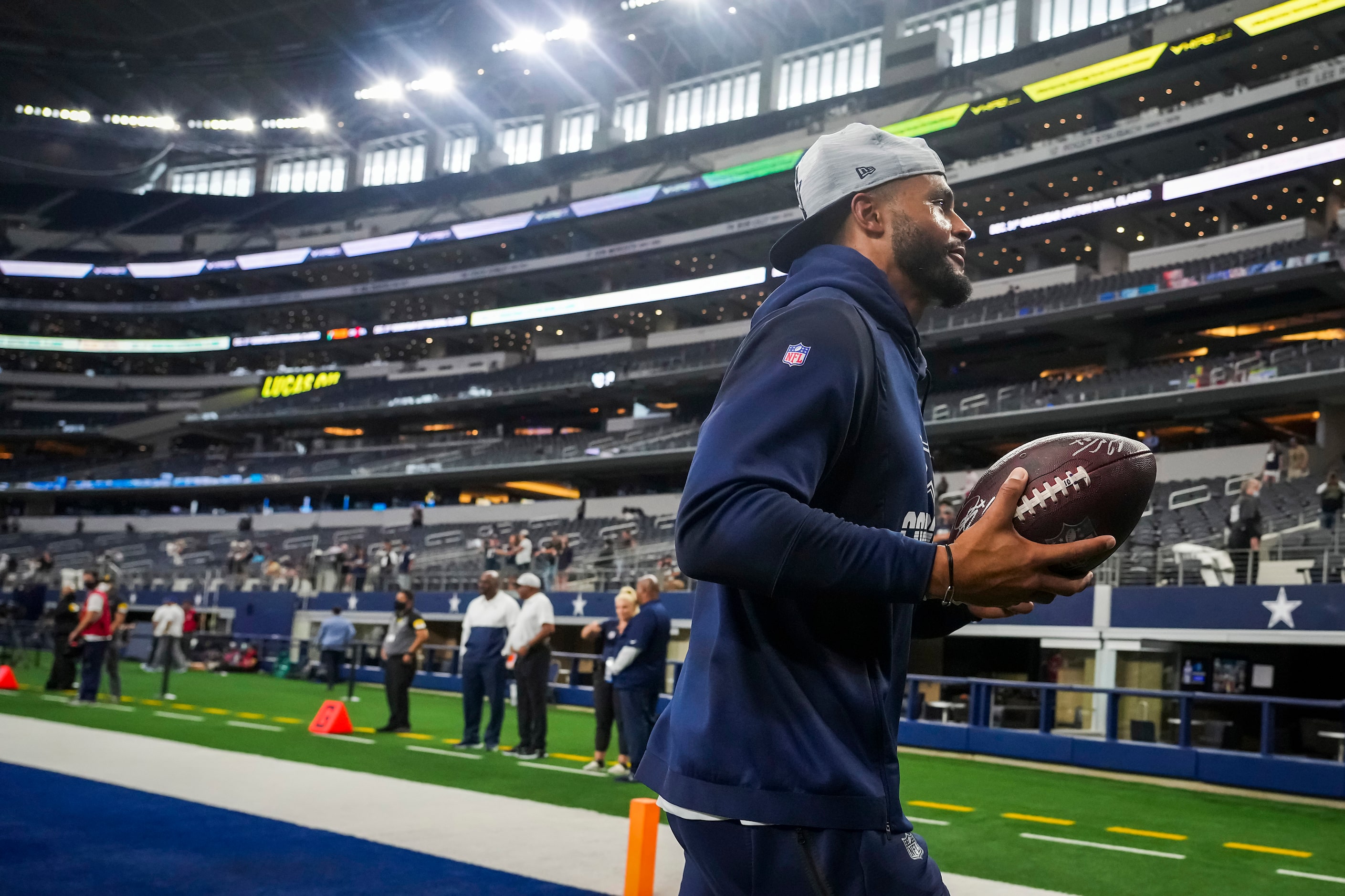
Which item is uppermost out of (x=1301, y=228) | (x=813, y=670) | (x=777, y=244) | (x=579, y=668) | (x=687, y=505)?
(x=1301, y=228)

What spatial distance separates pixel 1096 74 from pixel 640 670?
3383 centimetres

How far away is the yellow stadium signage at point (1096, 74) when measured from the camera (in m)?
36.0

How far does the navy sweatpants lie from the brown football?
0.51m

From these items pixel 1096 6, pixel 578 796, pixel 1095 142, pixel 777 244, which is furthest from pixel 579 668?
pixel 1096 6

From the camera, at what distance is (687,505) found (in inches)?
65.2

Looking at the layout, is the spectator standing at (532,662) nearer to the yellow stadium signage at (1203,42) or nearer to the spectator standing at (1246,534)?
the spectator standing at (1246,534)

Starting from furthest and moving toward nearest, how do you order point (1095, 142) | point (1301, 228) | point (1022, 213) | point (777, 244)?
point (1022, 213) → point (1095, 142) → point (1301, 228) → point (777, 244)

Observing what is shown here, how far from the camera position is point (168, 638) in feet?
59.6

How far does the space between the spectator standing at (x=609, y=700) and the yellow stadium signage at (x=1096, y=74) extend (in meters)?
31.7

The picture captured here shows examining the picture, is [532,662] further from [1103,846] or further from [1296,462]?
[1296,462]

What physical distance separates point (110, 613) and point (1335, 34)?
1442 inches

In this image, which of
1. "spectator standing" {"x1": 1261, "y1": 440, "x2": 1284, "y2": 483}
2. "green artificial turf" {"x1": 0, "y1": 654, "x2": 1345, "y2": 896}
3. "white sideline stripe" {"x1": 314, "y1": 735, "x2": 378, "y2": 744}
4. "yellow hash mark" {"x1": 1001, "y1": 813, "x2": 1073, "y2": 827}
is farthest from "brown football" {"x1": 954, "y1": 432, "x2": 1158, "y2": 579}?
"spectator standing" {"x1": 1261, "y1": 440, "x2": 1284, "y2": 483}

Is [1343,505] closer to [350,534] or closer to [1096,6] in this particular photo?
[1096,6]

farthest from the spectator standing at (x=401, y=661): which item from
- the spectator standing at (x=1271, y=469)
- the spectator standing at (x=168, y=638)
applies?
the spectator standing at (x=1271, y=469)
